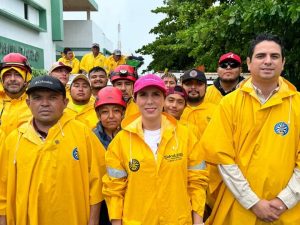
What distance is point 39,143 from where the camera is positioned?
10.5 feet

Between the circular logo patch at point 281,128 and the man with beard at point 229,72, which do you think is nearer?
the circular logo patch at point 281,128

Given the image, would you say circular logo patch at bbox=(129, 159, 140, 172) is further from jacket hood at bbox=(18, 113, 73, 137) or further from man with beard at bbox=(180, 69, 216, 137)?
man with beard at bbox=(180, 69, 216, 137)

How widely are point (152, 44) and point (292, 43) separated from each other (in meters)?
13.1

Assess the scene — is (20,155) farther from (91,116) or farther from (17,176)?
(91,116)

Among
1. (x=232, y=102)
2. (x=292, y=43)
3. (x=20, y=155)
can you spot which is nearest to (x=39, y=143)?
(x=20, y=155)

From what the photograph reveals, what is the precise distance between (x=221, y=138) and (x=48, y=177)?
145 cm

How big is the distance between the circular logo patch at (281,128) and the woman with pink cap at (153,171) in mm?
658

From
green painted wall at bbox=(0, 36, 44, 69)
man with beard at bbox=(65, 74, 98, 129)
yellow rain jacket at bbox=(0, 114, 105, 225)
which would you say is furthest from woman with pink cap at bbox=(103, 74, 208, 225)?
green painted wall at bbox=(0, 36, 44, 69)

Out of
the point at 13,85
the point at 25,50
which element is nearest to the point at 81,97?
the point at 13,85

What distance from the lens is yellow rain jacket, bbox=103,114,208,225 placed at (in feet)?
10.4

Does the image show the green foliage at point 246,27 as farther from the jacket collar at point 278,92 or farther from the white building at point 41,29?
the white building at point 41,29

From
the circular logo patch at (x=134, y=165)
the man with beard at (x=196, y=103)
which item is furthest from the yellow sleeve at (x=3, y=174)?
the man with beard at (x=196, y=103)

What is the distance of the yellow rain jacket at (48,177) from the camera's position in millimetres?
3174

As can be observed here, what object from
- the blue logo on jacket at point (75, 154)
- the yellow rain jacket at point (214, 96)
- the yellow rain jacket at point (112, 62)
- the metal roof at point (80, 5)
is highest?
the metal roof at point (80, 5)
